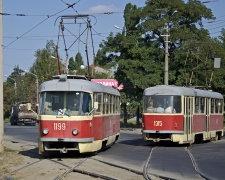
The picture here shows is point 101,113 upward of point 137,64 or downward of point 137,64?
downward

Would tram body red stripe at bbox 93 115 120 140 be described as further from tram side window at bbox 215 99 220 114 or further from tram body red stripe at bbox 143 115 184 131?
tram side window at bbox 215 99 220 114

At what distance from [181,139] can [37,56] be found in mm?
70101

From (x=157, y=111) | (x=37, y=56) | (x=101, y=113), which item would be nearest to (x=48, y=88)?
(x=101, y=113)

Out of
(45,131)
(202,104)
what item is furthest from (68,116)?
(202,104)

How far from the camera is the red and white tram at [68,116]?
16.5 meters

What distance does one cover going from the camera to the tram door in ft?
74.5

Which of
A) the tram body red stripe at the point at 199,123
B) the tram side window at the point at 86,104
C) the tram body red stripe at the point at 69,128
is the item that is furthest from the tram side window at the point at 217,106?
the tram side window at the point at 86,104

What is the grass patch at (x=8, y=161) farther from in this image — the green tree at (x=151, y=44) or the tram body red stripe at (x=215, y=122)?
the green tree at (x=151, y=44)

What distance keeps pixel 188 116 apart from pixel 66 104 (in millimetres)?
7896

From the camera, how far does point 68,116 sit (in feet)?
54.1

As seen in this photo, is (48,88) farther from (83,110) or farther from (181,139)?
(181,139)

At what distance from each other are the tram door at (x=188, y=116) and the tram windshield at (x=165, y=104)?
580 mm

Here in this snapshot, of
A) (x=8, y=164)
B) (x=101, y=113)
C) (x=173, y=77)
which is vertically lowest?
(x=8, y=164)

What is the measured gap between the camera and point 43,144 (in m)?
16.8
